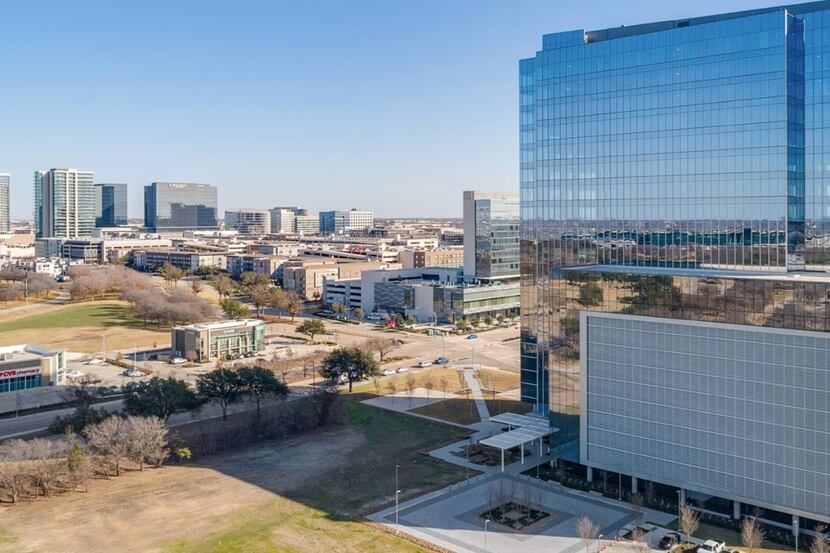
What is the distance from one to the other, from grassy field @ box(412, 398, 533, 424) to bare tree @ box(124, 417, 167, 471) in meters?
23.2

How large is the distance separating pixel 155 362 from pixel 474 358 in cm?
3888

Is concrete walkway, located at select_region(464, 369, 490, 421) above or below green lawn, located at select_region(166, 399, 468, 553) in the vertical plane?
above

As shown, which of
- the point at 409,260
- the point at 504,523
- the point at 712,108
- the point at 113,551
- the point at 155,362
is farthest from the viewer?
the point at 409,260

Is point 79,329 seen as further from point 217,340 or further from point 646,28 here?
point 646,28

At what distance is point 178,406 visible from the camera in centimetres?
5306

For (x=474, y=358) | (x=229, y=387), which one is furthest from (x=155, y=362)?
(x=474, y=358)

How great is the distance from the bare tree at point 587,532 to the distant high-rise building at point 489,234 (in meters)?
82.8

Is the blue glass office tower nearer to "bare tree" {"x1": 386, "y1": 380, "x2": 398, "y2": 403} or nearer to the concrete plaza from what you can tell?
the concrete plaza

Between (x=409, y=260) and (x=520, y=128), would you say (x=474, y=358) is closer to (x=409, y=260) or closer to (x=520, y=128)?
(x=520, y=128)

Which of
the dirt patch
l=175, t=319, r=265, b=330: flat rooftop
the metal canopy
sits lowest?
the dirt patch

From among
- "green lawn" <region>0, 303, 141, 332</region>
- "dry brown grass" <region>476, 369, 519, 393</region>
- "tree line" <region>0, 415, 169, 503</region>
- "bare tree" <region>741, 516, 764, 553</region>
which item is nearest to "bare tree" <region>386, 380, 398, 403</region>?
"dry brown grass" <region>476, 369, 519, 393</region>

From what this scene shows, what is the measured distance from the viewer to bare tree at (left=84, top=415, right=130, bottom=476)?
150 ft

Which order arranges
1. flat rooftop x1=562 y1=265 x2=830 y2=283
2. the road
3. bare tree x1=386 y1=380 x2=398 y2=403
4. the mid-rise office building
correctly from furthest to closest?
the mid-rise office building → bare tree x1=386 y1=380 x2=398 y2=403 → the road → flat rooftop x1=562 y1=265 x2=830 y2=283

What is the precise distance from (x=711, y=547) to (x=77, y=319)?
9982 centimetres
